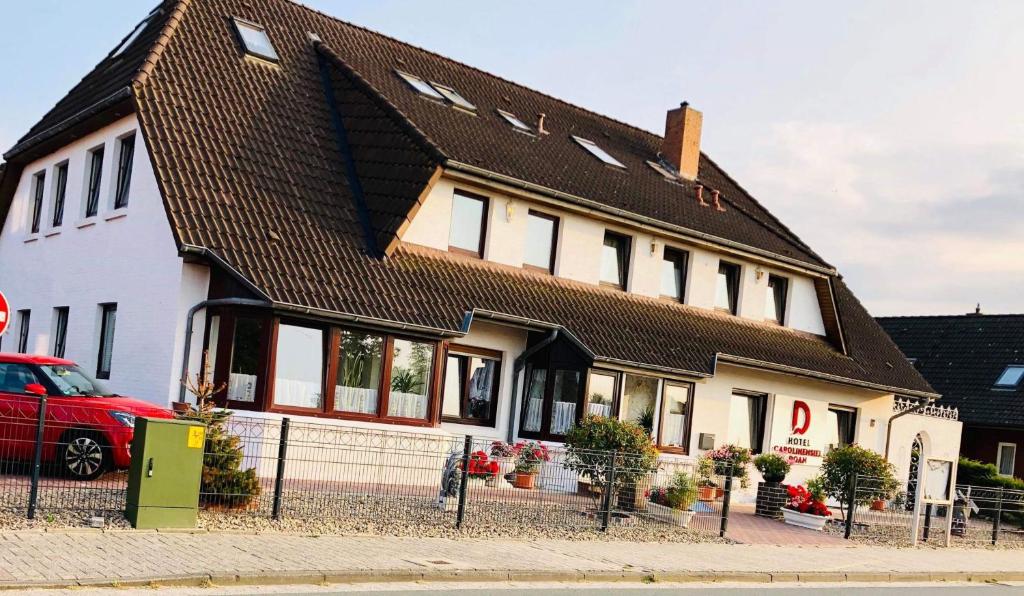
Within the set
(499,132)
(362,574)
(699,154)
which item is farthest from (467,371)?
(699,154)

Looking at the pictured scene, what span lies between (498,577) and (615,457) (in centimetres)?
483

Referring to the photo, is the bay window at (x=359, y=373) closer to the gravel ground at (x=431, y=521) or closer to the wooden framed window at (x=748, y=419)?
the gravel ground at (x=431, y=521)

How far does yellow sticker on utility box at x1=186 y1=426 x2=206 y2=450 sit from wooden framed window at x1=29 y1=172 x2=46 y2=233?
13.1 meters

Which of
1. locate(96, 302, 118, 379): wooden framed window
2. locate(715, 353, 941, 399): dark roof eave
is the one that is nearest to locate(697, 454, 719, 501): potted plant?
locate(715, 353, 941, 399): dark roof eave

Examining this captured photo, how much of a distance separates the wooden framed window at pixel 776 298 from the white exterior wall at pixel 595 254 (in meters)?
0.13

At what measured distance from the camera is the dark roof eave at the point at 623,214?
20766 millimetres

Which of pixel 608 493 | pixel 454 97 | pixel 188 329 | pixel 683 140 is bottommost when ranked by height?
pixel 608 493

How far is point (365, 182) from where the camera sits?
20562 millimetres

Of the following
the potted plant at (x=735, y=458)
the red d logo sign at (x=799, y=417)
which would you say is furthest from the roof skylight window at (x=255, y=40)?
the red d logo sign at (x=799, y=417)

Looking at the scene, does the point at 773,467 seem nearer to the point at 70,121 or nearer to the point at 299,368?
the point at 299,368

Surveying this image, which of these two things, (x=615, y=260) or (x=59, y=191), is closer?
(x=59, y=191)

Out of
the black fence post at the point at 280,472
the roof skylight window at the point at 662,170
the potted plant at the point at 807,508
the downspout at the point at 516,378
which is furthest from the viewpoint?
the roof skylight window at the point at 662,170

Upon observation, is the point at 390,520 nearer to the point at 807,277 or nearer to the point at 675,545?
the point at 675,545

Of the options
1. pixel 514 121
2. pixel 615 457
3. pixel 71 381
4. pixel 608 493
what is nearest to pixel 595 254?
pixel 514 121
